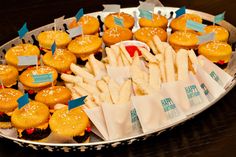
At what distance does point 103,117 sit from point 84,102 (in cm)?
16

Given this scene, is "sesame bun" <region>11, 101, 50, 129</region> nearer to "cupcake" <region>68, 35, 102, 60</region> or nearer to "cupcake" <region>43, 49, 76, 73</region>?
"cupcake" <region>43, 49, 76, 73</region>

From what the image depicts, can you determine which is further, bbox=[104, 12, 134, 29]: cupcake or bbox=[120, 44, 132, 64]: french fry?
bbox=[104, 12, 134, 29]: cupcake

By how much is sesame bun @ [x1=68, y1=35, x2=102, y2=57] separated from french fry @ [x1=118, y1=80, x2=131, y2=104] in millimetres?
675

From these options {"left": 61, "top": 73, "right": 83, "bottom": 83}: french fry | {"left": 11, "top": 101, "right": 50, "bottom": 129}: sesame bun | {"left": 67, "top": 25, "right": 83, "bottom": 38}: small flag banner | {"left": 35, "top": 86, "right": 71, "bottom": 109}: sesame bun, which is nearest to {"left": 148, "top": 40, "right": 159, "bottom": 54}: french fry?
{"left": 67, "top": 25, "right": 83, "bottom": 38}: small flag banner

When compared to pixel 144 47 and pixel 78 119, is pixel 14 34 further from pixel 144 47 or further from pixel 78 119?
pixel 78 119

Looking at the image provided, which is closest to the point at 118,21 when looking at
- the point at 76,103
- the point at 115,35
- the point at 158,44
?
the point at 115,35

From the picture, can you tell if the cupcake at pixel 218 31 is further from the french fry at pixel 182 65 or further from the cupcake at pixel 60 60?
the cupcake at pixel 60 60

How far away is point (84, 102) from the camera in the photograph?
2195mm

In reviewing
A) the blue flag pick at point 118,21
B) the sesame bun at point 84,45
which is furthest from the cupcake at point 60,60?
the blue flag pick at point 118,21

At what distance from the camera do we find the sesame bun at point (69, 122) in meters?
2.05

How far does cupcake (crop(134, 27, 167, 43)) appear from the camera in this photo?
2.94 m

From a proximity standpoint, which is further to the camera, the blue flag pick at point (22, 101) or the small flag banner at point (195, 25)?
the small flag banner at point (195, 25)

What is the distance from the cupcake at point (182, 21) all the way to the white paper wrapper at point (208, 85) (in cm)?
74

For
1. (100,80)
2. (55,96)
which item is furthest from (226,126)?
(55,96)
